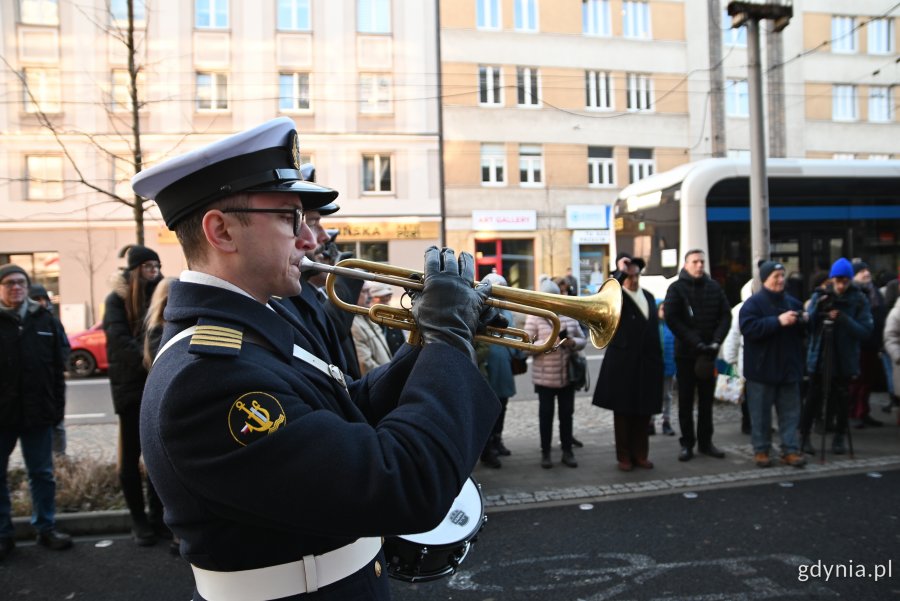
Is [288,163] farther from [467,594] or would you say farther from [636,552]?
Result: [636,552]

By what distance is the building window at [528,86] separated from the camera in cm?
2570

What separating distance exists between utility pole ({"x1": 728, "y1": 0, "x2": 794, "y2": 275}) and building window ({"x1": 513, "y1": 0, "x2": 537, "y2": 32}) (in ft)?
60.1

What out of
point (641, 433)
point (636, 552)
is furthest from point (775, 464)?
point (636, 552)

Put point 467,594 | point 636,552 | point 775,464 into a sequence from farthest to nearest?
1. point 775,464
2. point 636,552
3. point 467,594

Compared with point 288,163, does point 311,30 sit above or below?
above

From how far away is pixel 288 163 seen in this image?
5.05ft

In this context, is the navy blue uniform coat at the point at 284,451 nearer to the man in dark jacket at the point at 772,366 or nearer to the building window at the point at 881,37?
the man in dark jacket at the point at 772,366

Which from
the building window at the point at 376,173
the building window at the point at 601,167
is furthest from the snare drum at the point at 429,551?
the building window at the point at 601,167

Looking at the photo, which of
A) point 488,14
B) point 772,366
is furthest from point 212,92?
point 772,366

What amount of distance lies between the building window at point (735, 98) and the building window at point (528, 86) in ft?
27.7

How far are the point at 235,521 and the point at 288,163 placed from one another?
81 cm

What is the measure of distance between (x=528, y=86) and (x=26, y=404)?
23967 millimetres

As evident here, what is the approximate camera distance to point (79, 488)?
5359 millimetres

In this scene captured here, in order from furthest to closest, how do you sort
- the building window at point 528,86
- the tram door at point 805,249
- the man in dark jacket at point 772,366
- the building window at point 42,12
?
the building window at point 528,86 → the building window at point 42,12 → the tram door at point 805,249 → the man in dark jacket at point 772,366
